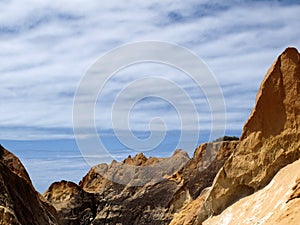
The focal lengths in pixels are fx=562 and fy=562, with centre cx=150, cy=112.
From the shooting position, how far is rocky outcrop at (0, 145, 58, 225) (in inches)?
887

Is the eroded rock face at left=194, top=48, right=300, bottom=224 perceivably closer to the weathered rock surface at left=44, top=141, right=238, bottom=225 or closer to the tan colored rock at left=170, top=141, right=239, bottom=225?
the tan colored rock at left=170, top=141, right=239, bottom=225

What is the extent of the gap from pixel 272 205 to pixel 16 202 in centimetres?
1110

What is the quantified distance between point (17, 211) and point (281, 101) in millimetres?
13895

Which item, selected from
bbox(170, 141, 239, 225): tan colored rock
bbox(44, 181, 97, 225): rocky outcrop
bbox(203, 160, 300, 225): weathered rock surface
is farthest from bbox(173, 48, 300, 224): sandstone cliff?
bbox(44, 181, 97, 225): rocky outcrop

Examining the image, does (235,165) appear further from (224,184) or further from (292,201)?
(292,201)

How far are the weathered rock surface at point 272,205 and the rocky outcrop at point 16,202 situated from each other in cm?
865

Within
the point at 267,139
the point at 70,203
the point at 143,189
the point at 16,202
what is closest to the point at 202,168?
the point at 143,189

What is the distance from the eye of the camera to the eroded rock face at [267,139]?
27.4 metres

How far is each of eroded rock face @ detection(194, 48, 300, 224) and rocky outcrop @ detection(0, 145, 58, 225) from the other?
889 cm

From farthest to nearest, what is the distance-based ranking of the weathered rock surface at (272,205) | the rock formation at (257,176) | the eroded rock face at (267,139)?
the eroded rock face at (267,139) < the rock formation at (257,176) < the weathered rock surface at (272,205)

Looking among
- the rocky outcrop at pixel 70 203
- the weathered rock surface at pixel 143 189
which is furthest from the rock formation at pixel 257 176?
the rocky outcrop at pixel 70 203

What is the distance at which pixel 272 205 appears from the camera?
2362 centimetres

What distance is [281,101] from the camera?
2839 cm

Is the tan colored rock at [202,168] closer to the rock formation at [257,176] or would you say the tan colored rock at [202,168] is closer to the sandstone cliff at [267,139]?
the rock formation at [257,176]
